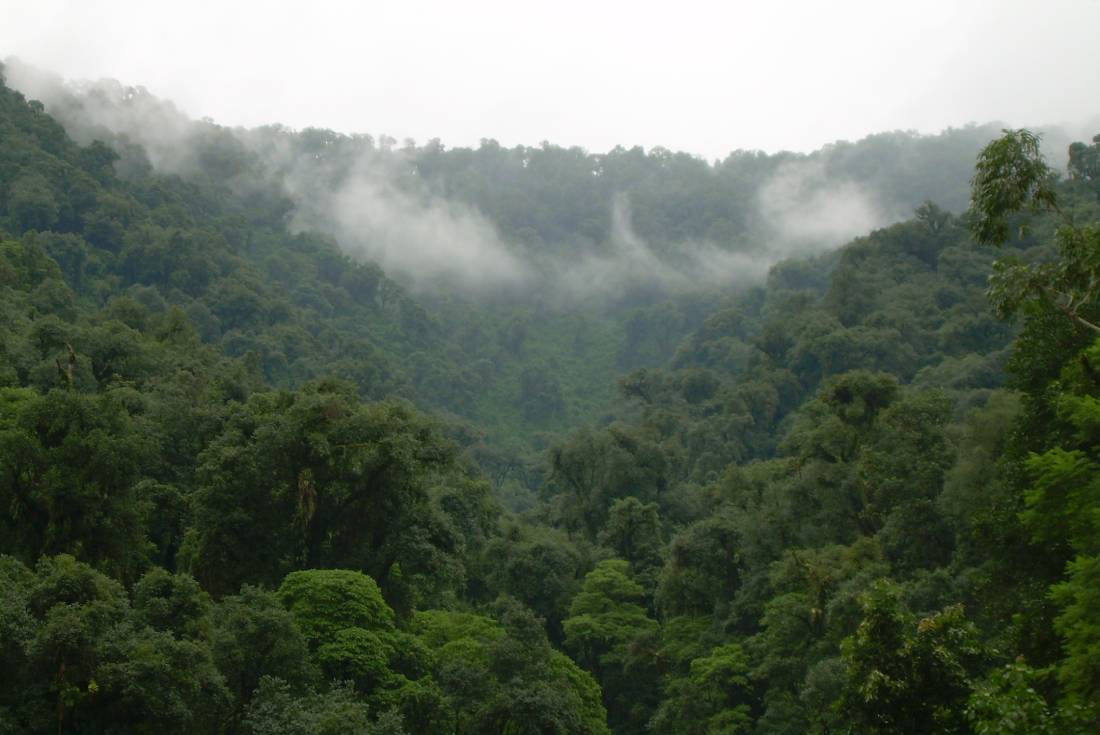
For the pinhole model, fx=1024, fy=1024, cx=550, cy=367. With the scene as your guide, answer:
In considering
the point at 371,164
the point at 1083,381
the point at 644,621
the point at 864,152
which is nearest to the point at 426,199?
the point at 371,164

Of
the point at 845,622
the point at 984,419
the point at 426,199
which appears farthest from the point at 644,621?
the point at 426,199

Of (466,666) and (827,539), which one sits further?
(827,539)

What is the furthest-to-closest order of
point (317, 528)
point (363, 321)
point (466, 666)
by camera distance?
point (363, 321), point (317, 528), point (466, 666)

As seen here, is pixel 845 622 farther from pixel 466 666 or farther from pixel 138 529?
pixel 138 529

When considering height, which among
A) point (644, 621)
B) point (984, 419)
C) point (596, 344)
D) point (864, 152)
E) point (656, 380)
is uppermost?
point (864, 152)

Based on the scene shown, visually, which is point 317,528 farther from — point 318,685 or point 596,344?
point 596,344

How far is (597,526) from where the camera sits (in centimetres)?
5631

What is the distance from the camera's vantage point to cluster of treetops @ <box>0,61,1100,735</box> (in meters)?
17.4

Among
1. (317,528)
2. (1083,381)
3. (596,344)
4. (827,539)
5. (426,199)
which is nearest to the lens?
(1083,381)

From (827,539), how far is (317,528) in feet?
62.0

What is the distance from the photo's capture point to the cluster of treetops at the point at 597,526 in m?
17.4

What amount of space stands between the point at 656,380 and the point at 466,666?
178 ft

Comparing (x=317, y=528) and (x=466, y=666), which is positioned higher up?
(x=317, y=528)

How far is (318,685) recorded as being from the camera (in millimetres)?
23844
